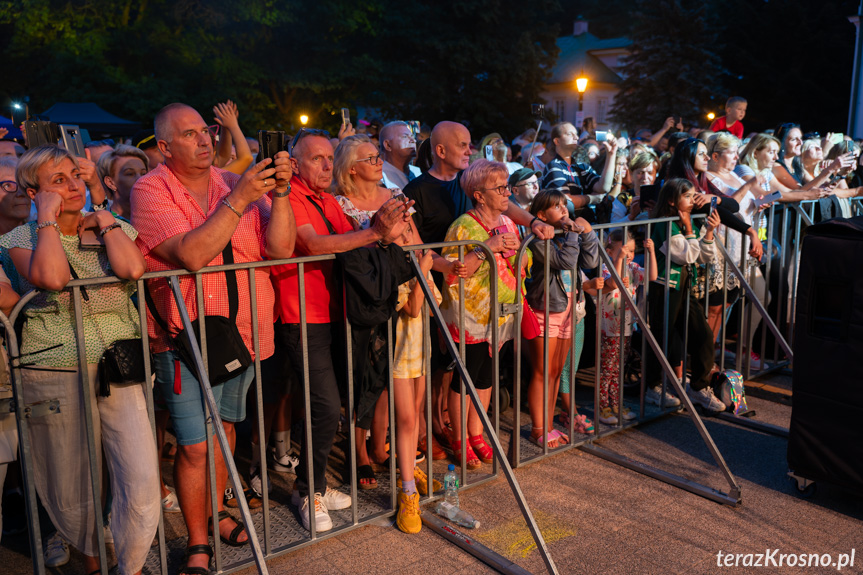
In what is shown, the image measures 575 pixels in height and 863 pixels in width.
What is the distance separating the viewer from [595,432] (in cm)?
507

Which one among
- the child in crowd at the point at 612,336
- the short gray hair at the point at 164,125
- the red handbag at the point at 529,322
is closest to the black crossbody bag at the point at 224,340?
the short gray hair at the point at 164,125

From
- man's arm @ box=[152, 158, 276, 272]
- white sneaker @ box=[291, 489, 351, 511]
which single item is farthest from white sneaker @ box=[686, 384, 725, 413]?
man's arm @ box=[152, 158, 276, 272]

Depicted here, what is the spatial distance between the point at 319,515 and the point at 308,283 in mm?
1170

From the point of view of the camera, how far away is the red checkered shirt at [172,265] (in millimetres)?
3299

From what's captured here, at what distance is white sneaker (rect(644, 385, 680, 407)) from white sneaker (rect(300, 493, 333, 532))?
2785 mm

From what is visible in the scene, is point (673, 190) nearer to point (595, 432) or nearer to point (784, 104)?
point (595, 432)

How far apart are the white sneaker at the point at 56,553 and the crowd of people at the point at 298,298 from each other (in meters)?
0.01

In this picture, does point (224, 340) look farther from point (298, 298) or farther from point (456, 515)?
point (456, 515)

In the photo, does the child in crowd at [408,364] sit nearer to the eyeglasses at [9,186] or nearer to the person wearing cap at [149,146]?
the eyeglasses at [9,186]

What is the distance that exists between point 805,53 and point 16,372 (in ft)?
112

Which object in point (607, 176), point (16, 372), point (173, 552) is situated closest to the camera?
point (16, 372)

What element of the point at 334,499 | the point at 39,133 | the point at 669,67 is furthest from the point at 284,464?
the point at 669,67

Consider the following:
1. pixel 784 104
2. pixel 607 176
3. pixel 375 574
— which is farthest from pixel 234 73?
pixel 375 574

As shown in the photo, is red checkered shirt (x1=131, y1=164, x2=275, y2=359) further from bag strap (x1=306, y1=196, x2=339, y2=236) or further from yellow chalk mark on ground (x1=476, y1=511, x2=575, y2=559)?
yellow chalk mark on ground (x1=476, y1=511, x2=575, y2=559)
